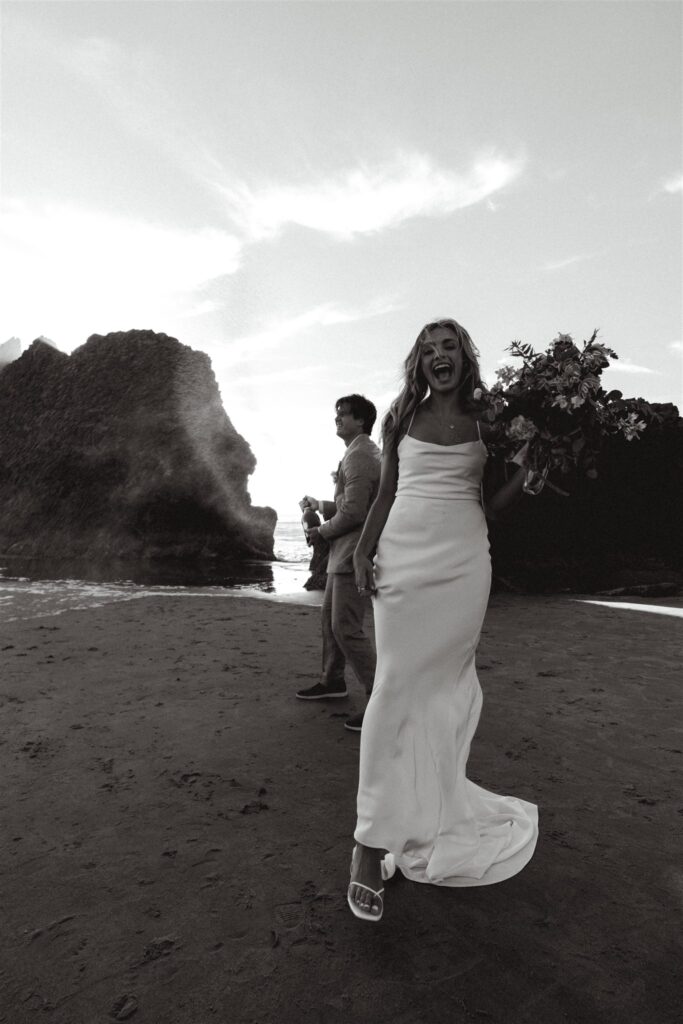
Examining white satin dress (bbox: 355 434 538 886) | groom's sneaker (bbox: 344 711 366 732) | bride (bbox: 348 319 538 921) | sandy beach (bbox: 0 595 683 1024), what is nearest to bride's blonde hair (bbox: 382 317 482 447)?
bride (bbox: 348 319 538 921)

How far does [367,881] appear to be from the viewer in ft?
6.83

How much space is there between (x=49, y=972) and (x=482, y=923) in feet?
4.53

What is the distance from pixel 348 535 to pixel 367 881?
7.77 feet

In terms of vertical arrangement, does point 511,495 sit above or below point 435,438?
below

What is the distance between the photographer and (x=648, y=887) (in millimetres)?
2236

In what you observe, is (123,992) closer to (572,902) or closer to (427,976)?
(427,976)

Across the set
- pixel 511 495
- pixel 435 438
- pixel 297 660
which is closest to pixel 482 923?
pixel 511 495

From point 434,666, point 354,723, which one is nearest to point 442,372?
point 434,666

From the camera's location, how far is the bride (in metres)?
2.27

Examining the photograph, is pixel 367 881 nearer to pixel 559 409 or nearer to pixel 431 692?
pixel 431 692

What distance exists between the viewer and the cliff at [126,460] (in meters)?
29.2

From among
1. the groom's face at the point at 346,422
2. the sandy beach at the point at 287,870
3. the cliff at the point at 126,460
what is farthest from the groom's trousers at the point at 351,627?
the cliff at the point at 126,460

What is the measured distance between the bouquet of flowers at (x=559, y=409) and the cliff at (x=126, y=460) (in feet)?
86.5

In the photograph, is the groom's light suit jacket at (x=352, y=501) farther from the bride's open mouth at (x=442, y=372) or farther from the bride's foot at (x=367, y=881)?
the bride's foot at (x=367, y=881)
